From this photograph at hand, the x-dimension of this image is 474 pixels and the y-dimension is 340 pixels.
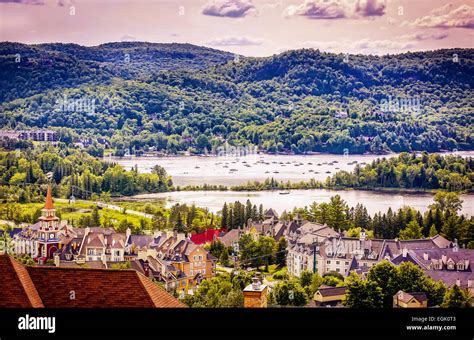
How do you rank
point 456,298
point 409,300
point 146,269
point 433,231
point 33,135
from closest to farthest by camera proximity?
point 409,300
point 456,298
point 146,269
point 433,231
point 33,135

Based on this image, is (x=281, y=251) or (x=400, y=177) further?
(x=400, y=177)

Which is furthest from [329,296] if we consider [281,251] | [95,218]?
[95,218]

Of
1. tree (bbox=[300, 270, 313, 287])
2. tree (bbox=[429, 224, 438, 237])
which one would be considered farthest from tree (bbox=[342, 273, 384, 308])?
tree (bbox=[429, 224, 438, 237])

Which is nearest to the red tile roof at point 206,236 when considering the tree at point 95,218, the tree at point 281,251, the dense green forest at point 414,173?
the tree at point 281,251

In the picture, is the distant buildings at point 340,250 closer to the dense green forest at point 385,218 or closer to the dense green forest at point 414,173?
the dense green forest at point 385,218

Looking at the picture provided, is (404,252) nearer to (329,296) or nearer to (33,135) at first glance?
(329,296)
